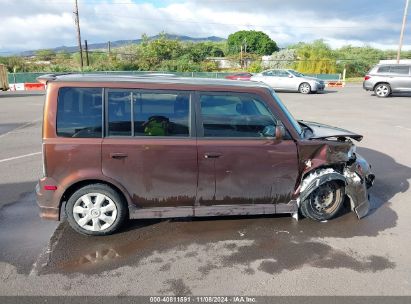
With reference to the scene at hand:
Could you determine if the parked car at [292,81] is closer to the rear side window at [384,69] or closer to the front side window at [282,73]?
the front side window at [282,73]

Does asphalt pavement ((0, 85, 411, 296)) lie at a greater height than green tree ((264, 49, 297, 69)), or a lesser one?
lesser

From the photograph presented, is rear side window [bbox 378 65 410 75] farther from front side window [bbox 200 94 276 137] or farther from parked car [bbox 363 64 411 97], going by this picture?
front side window [bbox 200 94 276 137]

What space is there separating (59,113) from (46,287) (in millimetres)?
1709

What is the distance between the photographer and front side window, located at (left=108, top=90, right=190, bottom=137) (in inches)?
145

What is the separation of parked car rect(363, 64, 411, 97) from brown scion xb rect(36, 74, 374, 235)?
54.3 feet

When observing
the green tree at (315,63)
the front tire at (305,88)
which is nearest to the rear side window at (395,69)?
the front tire at (305,88)

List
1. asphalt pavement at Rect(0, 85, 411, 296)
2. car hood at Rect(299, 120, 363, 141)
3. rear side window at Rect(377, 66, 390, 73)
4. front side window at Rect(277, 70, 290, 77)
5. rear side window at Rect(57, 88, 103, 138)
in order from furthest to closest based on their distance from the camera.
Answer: front side window at Rect(277, 70, 290, 77), rear side window at Rect(377, 66, 390, 73), car hood at Rect(299, 120, 363, 141), rear side window at Rect(57, 88, 103, 138), asphalt pavement at Rect(0, 85, 411, 296)

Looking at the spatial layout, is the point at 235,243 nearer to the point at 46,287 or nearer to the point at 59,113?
the point at 46,287

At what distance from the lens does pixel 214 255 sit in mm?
3568

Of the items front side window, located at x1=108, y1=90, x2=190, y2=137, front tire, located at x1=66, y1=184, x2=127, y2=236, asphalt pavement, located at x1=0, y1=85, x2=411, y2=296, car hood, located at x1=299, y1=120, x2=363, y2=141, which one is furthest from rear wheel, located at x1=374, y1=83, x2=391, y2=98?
front tire, located at x1=66, y1=184, x2=127, y2=236

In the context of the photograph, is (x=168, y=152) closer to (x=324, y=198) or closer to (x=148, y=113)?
(x=148, y=113)

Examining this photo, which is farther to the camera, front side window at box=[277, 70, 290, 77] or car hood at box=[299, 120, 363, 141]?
front side window at box=[277, 70, 290, 77]

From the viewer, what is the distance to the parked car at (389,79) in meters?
17.8

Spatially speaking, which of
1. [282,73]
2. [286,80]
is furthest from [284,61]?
[286,80]
